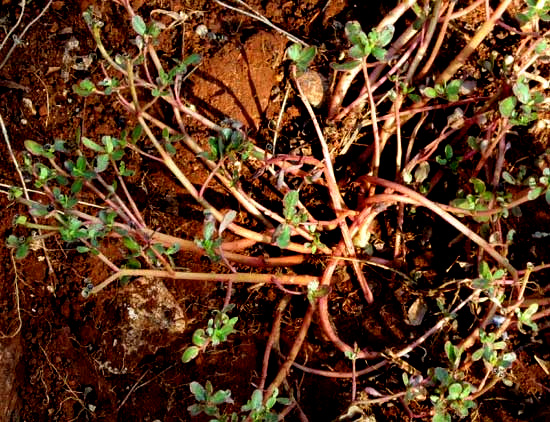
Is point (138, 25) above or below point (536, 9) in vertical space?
below

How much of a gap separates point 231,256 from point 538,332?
2.86 ft

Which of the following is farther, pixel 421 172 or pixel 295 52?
pixel 421 172

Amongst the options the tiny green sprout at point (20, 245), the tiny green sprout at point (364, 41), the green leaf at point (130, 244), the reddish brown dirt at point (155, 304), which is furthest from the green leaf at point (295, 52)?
the tiny green sprout at point (20, 245)

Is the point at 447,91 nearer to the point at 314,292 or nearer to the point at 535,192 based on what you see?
the point at 535,192

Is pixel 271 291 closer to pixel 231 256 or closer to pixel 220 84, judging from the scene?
pixel 231 256

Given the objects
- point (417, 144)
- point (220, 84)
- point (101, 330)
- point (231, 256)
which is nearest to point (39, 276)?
point (101, 330)

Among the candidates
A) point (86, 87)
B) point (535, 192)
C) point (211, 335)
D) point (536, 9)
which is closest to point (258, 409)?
point (211, 335)

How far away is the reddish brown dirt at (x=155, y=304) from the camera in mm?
1896

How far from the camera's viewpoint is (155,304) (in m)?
2.00

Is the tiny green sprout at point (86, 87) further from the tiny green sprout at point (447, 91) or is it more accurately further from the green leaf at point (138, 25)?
the tiny green sprout at point (447, 91)

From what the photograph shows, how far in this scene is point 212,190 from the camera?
2.03 metres

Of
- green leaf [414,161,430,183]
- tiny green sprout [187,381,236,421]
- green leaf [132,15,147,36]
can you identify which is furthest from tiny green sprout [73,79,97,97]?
green leaf [414,161,430,183]

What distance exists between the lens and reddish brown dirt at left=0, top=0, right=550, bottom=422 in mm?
1896

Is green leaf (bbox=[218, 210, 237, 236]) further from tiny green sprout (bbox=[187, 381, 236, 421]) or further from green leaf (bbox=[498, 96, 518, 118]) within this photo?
green leaf (bbox=[498, 96, 518, 118])
